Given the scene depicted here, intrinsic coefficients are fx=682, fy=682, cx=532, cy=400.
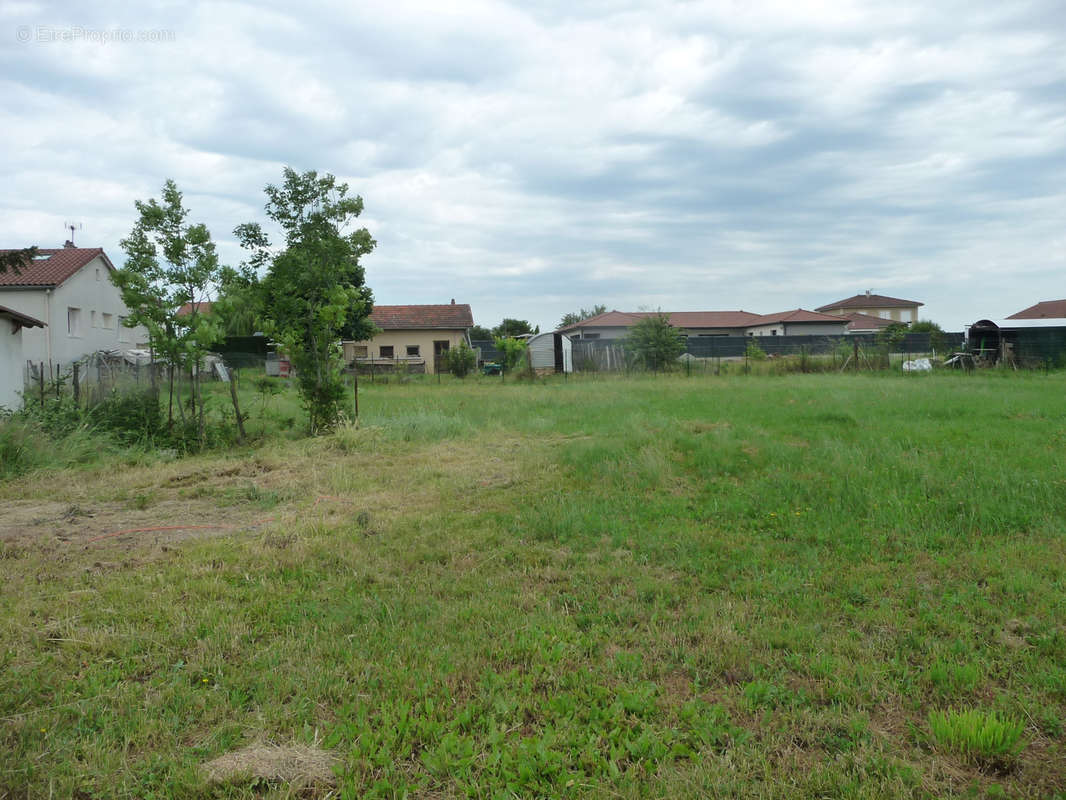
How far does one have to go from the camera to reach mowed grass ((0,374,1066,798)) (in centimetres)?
274

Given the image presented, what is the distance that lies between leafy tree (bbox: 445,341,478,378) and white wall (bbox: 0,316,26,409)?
19.0 meters

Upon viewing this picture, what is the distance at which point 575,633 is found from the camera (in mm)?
3869

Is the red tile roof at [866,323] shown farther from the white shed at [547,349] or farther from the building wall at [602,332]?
the white shed at [547,349]

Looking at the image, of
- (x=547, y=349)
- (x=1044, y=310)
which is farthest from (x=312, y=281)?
(x=1044, y=310)

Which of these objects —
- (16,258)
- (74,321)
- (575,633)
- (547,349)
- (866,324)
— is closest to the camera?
(575,633)

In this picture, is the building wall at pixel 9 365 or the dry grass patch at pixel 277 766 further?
the building wall at pixel 9 365

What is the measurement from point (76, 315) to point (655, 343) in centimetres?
2209

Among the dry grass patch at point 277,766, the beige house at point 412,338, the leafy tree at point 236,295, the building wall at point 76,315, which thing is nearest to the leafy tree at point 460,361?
the beige house at point 412,338

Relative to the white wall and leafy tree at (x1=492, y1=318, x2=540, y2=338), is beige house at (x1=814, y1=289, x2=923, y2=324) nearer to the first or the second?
leafy tree at (x1=492, y1=318, x2=540, y2=338)

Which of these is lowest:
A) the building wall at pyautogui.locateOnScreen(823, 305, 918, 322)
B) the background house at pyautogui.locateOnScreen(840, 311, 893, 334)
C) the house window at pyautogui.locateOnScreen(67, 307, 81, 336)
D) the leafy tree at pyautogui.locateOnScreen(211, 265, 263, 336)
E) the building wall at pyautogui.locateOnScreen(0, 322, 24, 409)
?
the building wall at pyautogui.locateOnScreen(0, 322, 24, 409)

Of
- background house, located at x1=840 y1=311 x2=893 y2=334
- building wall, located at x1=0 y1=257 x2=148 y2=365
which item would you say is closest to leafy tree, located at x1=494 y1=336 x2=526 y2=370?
building wall, located at x1=0 y1=257 x2=148 y2=365

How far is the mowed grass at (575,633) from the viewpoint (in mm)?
2736

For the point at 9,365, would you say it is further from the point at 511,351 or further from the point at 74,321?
the point at 511,351

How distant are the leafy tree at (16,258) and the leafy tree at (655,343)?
24.9 m
